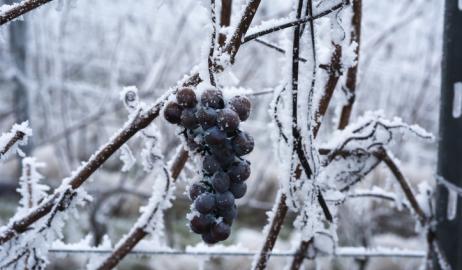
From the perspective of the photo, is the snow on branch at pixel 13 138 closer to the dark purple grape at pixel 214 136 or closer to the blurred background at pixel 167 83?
the dark purple grape at pixel 214 136

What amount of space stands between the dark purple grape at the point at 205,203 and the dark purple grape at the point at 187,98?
0.10 m

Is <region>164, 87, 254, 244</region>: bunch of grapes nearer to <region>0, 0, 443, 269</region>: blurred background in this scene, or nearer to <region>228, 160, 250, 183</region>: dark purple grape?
<region>228, 160, 250, 183</region>: dark purple grape

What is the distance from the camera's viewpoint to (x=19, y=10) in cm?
55

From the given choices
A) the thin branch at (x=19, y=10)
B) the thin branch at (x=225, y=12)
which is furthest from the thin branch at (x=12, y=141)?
the thin branch at (x=225, y=12)

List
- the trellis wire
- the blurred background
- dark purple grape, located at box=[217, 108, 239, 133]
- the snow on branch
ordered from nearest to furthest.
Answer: dark purple grape, located at box=[217, 108, 239, 133] → the snow on branch → the trellis wire → the blurred background

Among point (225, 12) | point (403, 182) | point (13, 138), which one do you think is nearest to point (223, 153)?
point (13, 138)

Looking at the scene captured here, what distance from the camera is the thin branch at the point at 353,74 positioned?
0.75m

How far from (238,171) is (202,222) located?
7 cm

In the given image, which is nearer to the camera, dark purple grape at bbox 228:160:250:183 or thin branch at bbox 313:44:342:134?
dark purple grape at bbox 228:160:250:183

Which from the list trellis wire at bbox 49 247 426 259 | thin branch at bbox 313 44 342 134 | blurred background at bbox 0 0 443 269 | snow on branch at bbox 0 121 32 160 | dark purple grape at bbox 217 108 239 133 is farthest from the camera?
blurred background at bbox 0 0 443 269

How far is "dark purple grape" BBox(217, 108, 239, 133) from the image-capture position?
476 mm

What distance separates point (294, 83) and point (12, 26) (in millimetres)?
2024

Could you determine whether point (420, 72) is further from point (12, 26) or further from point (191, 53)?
point (12, 26)

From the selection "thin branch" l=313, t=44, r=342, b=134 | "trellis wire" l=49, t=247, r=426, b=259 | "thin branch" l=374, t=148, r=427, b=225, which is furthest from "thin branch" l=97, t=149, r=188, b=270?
"thin branch" l=374, t=148, r=427, b=225
